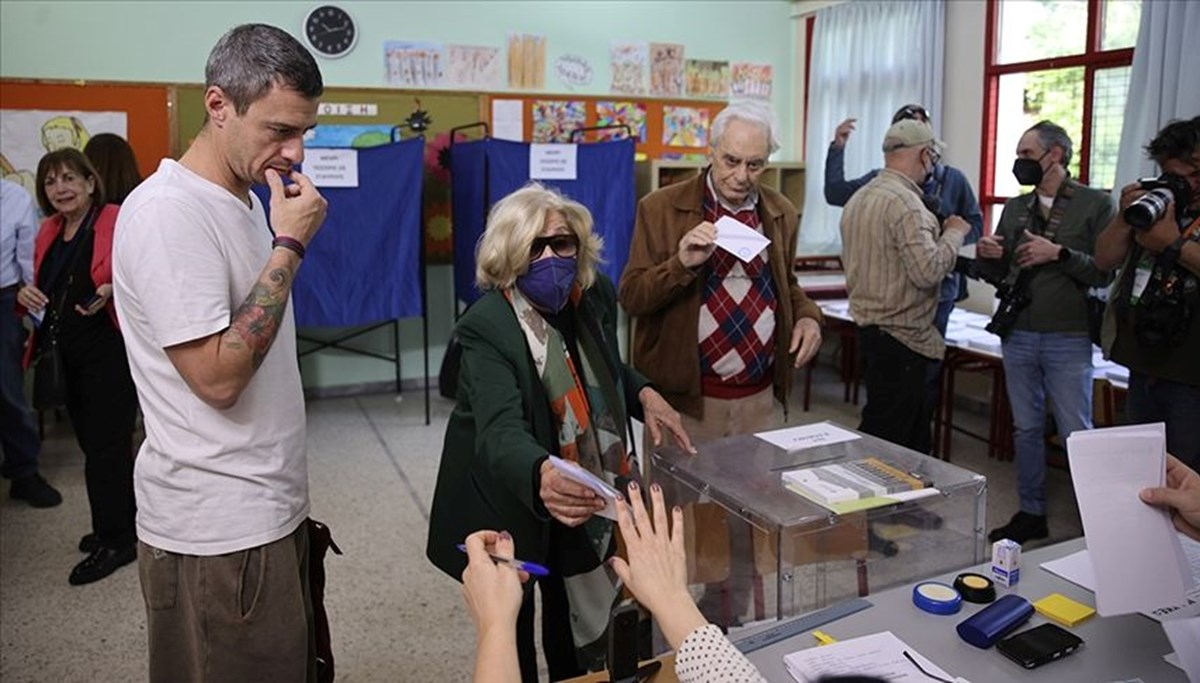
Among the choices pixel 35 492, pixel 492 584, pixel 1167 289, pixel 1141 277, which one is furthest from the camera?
pixel 35 492

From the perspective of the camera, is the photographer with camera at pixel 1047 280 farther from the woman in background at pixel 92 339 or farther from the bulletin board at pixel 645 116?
the bulletin board at pixel 645 116

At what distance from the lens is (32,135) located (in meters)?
4.99

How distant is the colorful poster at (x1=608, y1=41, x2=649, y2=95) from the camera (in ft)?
20.3

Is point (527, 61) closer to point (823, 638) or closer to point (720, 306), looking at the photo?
point (720, 306)

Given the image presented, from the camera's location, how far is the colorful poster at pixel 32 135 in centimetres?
495

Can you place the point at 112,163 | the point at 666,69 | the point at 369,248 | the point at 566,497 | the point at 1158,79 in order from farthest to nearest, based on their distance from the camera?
the point at 666,69, the point at 369,248, the point at 1158,79, the point at 112,163, the point at 566,497

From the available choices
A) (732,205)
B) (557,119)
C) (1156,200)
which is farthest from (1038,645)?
(557,119)

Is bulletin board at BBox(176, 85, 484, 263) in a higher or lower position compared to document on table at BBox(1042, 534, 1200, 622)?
higher

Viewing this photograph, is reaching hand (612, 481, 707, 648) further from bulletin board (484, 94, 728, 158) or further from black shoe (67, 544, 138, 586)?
bulletin board (484, 94, 728, 158)

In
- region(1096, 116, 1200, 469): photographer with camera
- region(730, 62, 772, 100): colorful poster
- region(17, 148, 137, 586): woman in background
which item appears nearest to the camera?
region(1096, 116, 1200, 469): photographer with camera

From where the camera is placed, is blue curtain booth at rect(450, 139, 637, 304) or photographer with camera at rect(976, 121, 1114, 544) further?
blue curtain booth at rect(450, 139, 637, 304)

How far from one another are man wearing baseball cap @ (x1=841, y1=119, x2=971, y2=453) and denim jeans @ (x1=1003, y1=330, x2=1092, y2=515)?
0.29 m

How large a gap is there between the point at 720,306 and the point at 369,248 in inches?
115

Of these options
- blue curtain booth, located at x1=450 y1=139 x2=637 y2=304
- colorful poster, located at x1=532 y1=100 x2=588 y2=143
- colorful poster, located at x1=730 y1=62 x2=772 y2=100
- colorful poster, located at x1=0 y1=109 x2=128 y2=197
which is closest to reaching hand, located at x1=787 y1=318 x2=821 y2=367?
blue curtain booth, located at x1=450 y1=139 x2=637 y2=304
